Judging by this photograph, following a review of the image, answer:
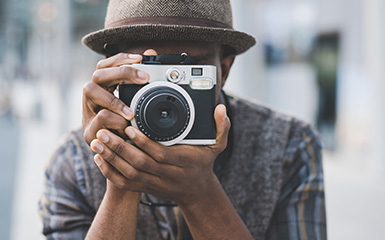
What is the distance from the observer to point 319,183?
5.62 feet

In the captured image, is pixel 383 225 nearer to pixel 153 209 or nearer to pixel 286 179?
pixel 286 179

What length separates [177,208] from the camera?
172 cm

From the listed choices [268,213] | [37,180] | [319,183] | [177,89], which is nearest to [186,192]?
[177,89]

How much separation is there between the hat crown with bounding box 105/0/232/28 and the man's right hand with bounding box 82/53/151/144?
0.78ft

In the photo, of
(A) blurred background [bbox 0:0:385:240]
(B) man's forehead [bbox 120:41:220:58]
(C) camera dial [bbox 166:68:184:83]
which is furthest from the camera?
(A) blurred background [bbox 0:0:385:240]

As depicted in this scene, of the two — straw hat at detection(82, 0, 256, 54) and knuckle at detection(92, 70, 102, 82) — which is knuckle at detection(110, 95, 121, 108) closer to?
knuckle at detection(92, 70, 102, 82)

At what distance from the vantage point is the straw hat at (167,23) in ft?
4.78

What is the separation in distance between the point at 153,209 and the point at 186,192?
0.39 metres

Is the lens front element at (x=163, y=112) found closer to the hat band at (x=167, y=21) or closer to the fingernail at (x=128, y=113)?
the fingernail at (x=128, y=113)

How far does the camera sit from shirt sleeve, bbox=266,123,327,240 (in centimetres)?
166

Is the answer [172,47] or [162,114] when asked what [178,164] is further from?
[172,47]

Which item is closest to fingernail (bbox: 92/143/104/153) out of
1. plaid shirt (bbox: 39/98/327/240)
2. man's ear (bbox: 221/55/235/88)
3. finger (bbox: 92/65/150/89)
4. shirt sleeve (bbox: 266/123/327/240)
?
finger (bbox: 92/65/150/89)

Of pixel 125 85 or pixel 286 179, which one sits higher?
pixel 125 85

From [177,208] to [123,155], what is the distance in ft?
1.73
